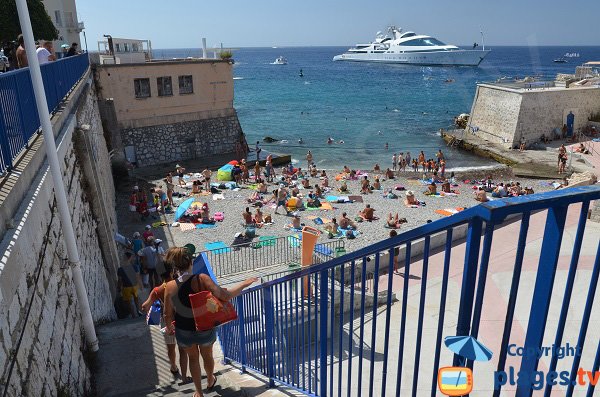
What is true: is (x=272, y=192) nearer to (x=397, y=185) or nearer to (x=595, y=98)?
(x=397, y=185)

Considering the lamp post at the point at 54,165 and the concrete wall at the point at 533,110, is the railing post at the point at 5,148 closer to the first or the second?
the lamp post at the point at 54,165

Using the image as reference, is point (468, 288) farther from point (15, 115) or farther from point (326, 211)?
point (326, 211)

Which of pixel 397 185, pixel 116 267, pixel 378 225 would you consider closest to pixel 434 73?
pixel 397 185

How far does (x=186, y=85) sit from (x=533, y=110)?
23.2 m

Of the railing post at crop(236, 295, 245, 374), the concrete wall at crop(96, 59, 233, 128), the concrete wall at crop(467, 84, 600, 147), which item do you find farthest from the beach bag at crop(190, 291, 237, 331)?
the concrete wall at crop(467, 84, 600, 147)

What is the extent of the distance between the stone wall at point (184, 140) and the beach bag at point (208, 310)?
24.6 m

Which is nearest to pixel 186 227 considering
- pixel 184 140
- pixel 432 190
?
pixel 432 190

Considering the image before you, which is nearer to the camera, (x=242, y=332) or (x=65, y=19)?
(x=242, y=332)

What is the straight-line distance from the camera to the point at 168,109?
27.8 m

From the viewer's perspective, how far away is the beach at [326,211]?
54.2 ft

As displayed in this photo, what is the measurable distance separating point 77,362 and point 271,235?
1208 cm

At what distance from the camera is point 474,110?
122ft

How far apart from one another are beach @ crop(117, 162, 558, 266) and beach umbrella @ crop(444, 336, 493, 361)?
13.2m

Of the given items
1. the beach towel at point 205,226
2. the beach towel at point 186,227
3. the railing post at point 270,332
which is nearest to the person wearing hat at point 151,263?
the beach towel at point 186,227
